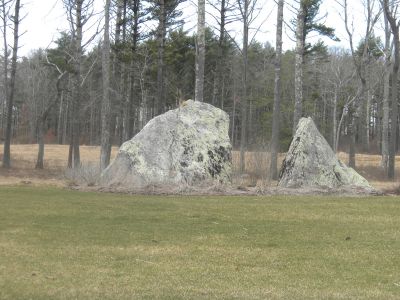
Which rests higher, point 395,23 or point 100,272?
point 395,23

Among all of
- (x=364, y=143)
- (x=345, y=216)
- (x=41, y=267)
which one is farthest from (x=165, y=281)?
(x=364, y=143)

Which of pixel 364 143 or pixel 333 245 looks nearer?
pixel 333 245

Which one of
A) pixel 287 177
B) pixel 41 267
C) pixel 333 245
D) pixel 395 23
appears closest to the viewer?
pixel 41 267

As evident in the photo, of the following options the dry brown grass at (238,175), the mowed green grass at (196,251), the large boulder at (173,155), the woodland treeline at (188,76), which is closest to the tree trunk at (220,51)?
the woodland treeline at (188,76)

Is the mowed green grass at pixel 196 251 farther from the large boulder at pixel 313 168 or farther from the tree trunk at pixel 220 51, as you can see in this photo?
the tree trunk at pixel 220 51

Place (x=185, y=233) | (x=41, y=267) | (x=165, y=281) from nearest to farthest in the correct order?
(x=165, y=281) → (x=41, y=267) → (x=185, y=233)

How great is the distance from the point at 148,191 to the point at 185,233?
6.66m

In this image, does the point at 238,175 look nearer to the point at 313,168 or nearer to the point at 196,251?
the point at 313,168

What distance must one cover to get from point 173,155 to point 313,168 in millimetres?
4546

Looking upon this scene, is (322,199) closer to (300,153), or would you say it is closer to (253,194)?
(253,194)

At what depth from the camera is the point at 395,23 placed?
25562 millimetres

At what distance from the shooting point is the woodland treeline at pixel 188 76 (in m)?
25.1

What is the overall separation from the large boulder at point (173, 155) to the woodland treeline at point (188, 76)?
221 cm

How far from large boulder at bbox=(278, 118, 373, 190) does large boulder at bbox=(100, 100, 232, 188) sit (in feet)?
6.79
